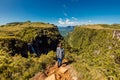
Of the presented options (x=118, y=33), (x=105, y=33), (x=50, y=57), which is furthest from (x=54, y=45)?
(x=50, y=57)

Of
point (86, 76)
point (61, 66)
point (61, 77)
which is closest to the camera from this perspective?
point (86, 76)

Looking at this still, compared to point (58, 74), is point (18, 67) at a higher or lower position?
higher

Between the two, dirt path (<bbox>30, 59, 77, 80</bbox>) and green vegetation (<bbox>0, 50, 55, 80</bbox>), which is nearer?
green vegetation (<bbox>0, 50, 55, 80</bbox>)

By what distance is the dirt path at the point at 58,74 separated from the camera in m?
15.5

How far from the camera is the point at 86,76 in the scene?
43.9 feet

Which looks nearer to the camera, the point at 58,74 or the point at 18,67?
the point at 18,67

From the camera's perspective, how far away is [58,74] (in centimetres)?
1653

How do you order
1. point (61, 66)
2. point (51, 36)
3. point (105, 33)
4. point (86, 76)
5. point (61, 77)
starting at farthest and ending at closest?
point (105, 33) → point (51, 36) → point (61, 66) → point (61, 77) → point (86, 76)

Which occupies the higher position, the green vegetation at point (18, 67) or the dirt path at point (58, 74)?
the green vegetation at point (18, 67)

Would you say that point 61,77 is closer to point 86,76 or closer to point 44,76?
point 44,76

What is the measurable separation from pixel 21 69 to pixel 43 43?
119 m

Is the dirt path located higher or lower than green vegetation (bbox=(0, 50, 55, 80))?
lower

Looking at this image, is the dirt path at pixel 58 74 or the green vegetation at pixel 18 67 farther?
the dirt path at pixel 58 74

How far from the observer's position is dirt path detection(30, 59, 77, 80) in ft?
50.8
